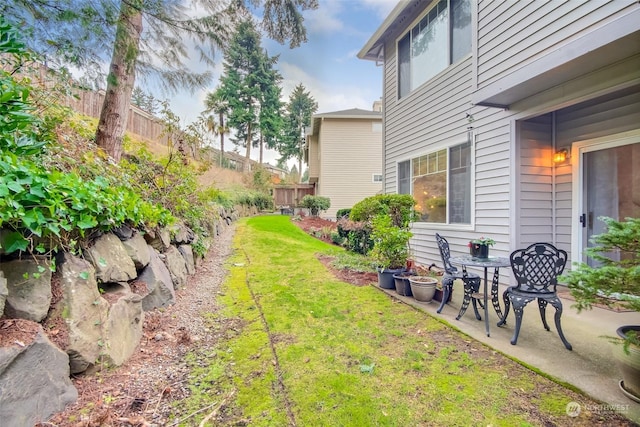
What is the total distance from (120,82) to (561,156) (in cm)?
665

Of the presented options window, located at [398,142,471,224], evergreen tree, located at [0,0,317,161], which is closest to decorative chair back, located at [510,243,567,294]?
window, located at [398,142,471,224]

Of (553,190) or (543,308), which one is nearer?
(543,308)

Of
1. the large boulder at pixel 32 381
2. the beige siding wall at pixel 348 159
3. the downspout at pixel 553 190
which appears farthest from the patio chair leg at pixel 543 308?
the beige siding wall at pixel 348 159

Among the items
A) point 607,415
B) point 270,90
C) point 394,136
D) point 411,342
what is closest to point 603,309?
point 607,415

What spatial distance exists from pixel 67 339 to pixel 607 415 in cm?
345

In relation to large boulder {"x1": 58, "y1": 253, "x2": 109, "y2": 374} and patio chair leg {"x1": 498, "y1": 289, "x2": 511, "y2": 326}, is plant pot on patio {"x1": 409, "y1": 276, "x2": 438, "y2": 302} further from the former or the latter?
large boulder {"x1": 58, "y1": 253, "x2": 109, "y2": 374}

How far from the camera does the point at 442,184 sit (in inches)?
231

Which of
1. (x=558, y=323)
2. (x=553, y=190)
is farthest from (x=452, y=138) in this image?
(x=558, y=323)

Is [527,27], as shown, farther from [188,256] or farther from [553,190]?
[188,256]

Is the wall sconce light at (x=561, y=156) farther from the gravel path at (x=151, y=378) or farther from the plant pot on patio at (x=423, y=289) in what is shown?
the gravel path at (x=151, y=378)

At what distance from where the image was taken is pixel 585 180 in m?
4.18

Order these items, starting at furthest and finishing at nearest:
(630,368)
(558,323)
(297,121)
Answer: (297,121), (558,323), (630,368)

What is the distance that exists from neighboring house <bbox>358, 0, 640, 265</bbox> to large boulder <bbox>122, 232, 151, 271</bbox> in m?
4.78

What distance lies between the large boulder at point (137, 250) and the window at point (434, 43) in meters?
5.82
